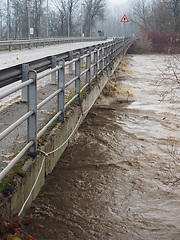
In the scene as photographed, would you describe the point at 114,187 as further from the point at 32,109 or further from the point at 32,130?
the point at 32,109

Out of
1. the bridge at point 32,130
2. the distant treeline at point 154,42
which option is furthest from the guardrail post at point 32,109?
the distant treeline at point 154,42

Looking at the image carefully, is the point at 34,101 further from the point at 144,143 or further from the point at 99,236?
the point at 144,143

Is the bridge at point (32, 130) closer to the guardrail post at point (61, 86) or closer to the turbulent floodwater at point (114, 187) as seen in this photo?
the guardrail post at point (61, 86)

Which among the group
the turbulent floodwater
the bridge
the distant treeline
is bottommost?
the turbulent floodwater

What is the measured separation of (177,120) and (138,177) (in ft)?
18.0

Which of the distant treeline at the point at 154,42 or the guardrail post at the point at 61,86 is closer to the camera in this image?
the guardrail post at the point at 61,86

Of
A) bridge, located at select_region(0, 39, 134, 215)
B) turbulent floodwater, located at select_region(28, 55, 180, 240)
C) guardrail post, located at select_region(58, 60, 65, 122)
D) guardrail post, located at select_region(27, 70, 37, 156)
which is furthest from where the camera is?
guardrail post, located at select_region(58, 60, 65, 122)

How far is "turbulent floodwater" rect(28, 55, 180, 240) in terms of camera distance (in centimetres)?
504

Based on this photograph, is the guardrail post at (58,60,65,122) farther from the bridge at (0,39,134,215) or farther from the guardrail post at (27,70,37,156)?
the guardrail post at (27,70,37,156)

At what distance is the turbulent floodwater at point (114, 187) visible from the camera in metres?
5.04

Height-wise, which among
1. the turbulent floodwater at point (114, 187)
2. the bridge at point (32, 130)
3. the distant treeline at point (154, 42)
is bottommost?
the turbulent floodwater at point (114, 187)

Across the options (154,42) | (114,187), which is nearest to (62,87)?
(114,187)

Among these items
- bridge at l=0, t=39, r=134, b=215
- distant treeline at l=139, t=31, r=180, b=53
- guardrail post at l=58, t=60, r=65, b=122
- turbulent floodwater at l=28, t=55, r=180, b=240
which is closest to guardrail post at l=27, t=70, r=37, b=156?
bridge at l=0, t=39, r=134, b=215

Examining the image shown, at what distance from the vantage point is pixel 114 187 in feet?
21.0
